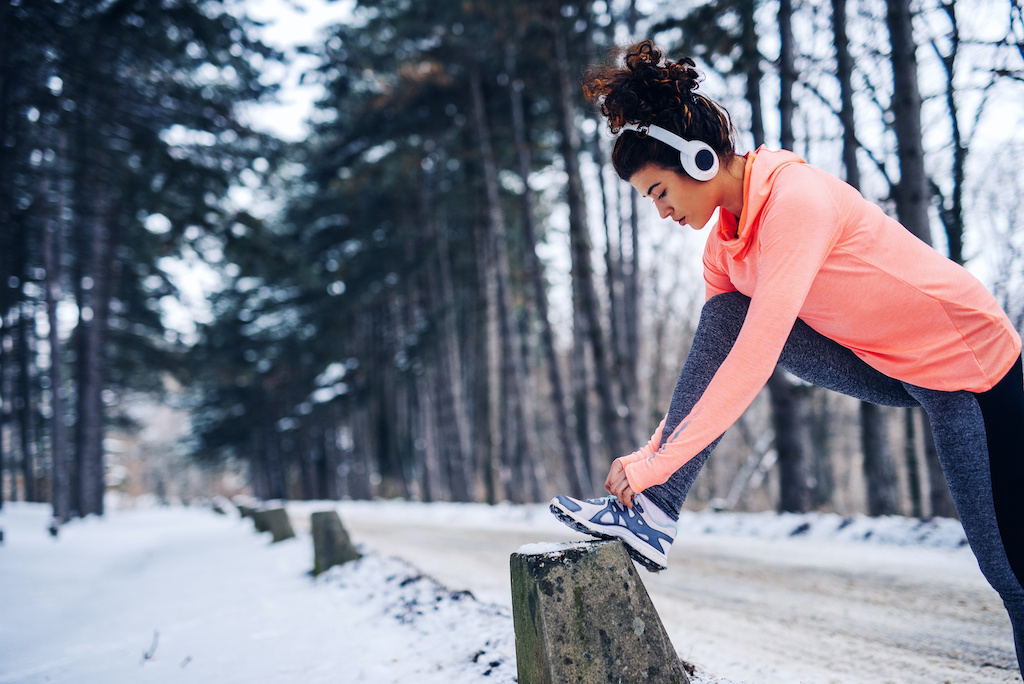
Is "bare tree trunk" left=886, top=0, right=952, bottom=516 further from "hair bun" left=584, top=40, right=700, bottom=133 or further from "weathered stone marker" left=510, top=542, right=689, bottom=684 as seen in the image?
"weathered stone marker" left=510, top=542, right=689, bottom=684

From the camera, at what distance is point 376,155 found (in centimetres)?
1617

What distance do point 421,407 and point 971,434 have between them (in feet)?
62.0

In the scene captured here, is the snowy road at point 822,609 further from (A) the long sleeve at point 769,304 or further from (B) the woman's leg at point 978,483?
(A) the long sleeve at point 769,304

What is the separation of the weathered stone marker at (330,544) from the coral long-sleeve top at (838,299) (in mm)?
4039

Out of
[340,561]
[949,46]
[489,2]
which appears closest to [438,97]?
[489,2]

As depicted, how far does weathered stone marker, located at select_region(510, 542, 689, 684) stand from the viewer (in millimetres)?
1557

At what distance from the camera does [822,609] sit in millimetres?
3066

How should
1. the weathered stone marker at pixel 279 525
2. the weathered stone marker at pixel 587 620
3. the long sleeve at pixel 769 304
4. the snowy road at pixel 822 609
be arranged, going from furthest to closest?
the weathered stone marker at pixel 279 525, the snowy road at pixel 822 609, the weathered stone marker at pixel 587 620, the long sleeve at pixel 769 304

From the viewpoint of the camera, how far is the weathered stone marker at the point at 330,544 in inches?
192

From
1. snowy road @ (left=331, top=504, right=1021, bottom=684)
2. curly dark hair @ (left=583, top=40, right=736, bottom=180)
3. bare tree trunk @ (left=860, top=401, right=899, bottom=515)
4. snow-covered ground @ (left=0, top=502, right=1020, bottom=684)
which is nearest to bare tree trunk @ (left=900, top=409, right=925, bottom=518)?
bare tree trunk @ (left=860, top=401, right=899, bottom=515)

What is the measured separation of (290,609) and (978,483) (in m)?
3.85

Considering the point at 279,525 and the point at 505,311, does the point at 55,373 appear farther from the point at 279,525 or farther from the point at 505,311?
the point at 505,311

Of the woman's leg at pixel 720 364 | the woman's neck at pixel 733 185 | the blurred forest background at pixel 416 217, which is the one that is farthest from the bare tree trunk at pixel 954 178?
the woman's neck at pixel 733 185

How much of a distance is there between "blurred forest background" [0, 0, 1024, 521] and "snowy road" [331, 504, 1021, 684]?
104 inches
